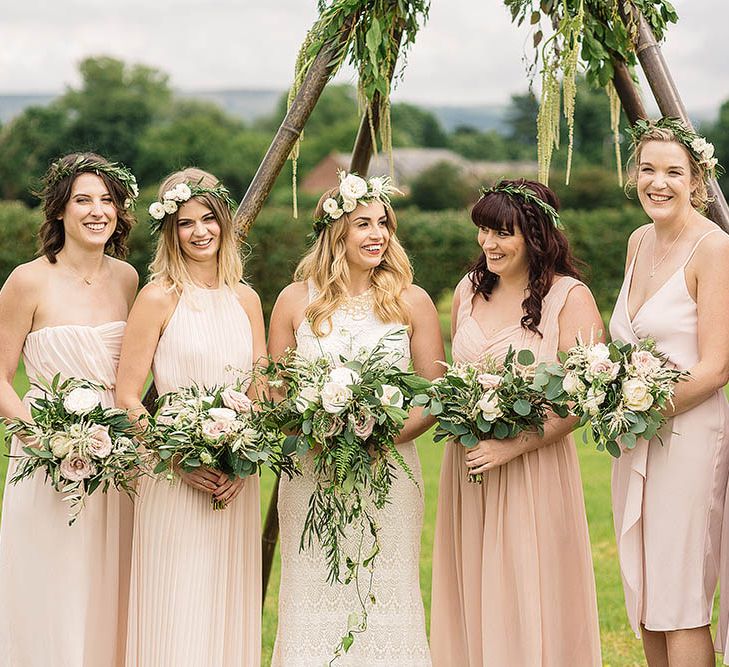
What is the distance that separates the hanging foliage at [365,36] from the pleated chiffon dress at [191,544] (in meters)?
1.59

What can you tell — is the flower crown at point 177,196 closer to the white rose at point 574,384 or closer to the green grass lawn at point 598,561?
the white rose at point 574,384

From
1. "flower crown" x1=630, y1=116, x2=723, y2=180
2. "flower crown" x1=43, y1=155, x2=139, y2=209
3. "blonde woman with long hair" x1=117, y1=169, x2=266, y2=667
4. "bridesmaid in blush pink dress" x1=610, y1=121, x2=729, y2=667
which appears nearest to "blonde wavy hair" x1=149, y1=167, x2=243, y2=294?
"blonde woman with long hair" x1=117, y1=169, x2=266, y2=667

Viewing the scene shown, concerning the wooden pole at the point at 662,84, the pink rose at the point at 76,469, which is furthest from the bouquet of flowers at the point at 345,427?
the wooden pole at the point at 662,84

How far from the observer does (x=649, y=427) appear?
15.2 feet

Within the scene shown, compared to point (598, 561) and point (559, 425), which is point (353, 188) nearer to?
point (559, 425)

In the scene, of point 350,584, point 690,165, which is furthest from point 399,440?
point 690,165

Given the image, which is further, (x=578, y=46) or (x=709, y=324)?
(x=578, y=46)

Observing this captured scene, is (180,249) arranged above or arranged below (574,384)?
above

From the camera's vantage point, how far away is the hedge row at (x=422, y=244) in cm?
2131

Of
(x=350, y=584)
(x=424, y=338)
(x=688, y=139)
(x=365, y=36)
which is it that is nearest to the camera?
(x=688, y=139)

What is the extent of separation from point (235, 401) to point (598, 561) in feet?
17.1

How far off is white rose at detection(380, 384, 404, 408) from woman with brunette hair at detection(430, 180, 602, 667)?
1.75 ft

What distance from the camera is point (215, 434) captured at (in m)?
4.61

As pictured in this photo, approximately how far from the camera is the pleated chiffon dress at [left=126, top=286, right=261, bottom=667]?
490cm
